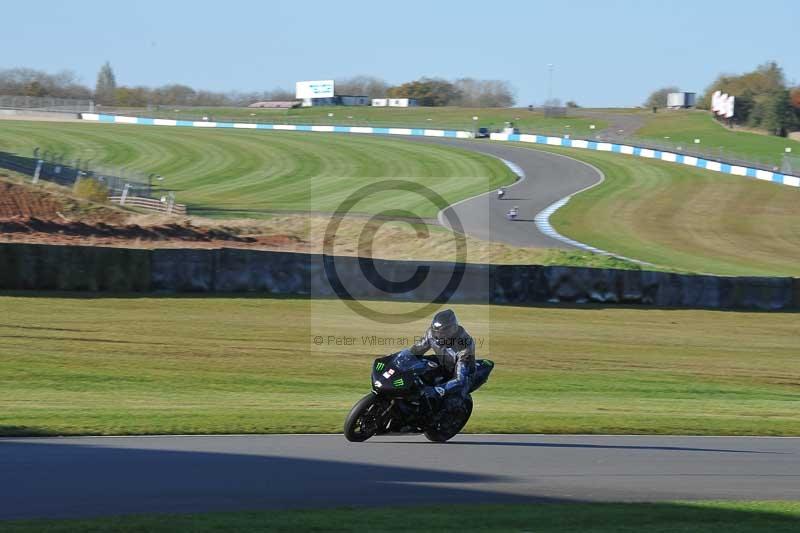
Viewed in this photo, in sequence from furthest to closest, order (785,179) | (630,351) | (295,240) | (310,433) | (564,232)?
(785,179) → (564,232) → (295,240) → (630,351) → (310,433)

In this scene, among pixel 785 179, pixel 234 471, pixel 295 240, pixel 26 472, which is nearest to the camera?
pixel 26 472

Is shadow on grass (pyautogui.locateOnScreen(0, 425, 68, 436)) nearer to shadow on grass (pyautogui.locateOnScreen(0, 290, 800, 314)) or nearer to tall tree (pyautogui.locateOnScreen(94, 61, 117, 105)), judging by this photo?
shadow on grass (pyautogui.locateOnScreen(0, 290, 800, 314))

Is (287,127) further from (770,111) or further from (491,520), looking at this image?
(491,520)

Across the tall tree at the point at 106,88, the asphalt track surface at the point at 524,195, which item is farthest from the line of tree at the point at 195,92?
the asphalt track surface at the point at 524,195

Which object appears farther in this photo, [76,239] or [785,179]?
[785,179]

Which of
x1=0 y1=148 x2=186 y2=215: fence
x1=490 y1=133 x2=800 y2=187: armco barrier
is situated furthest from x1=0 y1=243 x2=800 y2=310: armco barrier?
x1=490 y1=133 x2=800 y2=187: armco barrier

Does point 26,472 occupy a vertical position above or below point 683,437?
above

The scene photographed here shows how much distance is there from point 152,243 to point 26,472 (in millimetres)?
26458

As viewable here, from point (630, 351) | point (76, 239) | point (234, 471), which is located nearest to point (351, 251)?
point (76, 239)

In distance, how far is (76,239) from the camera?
111 ft

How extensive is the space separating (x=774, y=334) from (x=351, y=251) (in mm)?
15666

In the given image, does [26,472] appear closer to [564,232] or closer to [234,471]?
[234,471]

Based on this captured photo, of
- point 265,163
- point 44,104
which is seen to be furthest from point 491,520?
point 44,104

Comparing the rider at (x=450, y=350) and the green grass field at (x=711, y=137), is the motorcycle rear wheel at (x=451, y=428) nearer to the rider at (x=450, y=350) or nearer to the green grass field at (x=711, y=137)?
the rider at (x=450, y=350)
